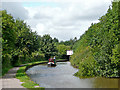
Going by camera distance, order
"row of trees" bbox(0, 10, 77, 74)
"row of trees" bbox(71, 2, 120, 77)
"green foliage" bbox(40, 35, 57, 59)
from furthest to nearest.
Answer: "green foliage" bbox(40, 35, 57, 59) < "row of trees" bbox(0, 10, 77, 74) < "row of trees" bbox(71, 2, 120, 77)

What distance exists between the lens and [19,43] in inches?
1463

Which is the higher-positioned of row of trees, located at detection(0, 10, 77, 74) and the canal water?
row of trees, located at detection(0, 10, 77, 74)

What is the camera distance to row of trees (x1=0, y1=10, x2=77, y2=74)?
2150 cm

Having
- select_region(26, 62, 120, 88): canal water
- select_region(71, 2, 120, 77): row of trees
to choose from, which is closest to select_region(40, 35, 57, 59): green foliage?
select_region(26, 62, 120, 88): canal water

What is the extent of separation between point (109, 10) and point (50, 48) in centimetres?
4959

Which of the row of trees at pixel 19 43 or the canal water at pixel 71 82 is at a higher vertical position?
the row of trees at pixel 19 43

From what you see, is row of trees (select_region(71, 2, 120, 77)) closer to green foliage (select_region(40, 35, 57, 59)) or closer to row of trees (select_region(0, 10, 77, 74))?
row of trees (select_region(0, 10, 77, 74))

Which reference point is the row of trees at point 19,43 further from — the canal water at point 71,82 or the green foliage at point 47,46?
the canal water at point 71,82

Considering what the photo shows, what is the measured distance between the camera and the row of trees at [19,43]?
21.5 meters

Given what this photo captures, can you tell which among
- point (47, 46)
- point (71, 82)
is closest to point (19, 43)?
point (71, 82)

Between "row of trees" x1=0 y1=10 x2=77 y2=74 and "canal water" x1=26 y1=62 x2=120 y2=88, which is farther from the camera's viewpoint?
"row of trees" x1=0 y1=10 x2=77 y2=74

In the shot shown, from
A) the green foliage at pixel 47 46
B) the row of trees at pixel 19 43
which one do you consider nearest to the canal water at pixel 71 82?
the row of trees at pixel 19 43

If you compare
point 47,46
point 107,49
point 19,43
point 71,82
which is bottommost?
point 71,82

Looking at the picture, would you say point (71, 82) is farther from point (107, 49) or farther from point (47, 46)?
point (47, 46)
